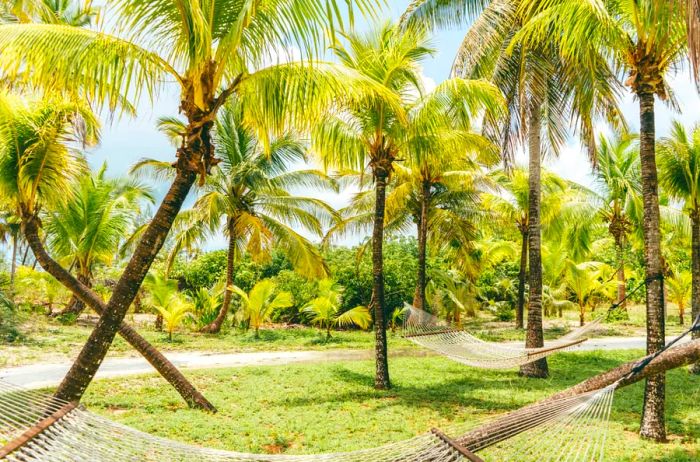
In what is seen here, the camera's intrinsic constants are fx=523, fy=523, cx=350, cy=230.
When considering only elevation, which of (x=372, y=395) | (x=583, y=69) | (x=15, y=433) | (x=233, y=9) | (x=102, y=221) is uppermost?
(x=583, y=69)

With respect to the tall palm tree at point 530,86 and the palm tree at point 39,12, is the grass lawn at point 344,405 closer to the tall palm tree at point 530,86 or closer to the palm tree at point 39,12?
the tall palm tree at point 530,86

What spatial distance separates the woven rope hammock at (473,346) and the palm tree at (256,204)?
4.56 metres

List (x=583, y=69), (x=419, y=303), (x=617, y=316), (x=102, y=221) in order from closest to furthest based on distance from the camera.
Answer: (x=583, y=69) < (x=419, y=303) < (x=102, y=221) < (x=617, y=316)

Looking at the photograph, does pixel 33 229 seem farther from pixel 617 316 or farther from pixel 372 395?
pixel 617 316

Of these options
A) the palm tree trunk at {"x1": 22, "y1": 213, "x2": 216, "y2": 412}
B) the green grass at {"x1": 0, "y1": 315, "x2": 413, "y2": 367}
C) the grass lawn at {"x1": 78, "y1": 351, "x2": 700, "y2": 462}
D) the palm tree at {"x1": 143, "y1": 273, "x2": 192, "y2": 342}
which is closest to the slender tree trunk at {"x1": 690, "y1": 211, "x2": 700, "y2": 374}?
the grass lawn at {"x1": 78, "y1": 351, "x2": 700, "y2": 462}

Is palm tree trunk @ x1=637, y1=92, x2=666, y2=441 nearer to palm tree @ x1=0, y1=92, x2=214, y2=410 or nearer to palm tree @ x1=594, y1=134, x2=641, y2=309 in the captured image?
palm tree @ x1=0, y1=92, x2=214, y2=410

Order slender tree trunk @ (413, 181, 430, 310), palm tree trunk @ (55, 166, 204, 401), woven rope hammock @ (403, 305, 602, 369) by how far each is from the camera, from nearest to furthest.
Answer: palm tree trunk @ (55, 166, 204, 401), woven rope hammock @ (403, 305, 602, 369), slender tree trunk @ (413, 181, 430, 310)

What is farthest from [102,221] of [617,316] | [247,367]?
[617,316]

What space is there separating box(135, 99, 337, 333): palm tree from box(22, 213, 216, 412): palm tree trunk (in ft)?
23.5

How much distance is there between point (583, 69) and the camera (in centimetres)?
663

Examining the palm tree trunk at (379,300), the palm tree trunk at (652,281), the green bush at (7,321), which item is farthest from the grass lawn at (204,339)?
the palm tree trunk at (652,281)

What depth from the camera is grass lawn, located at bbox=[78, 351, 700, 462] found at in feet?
15.3

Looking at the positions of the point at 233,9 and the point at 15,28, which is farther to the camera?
the point at 233,9

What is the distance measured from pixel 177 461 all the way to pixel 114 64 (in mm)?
2975
